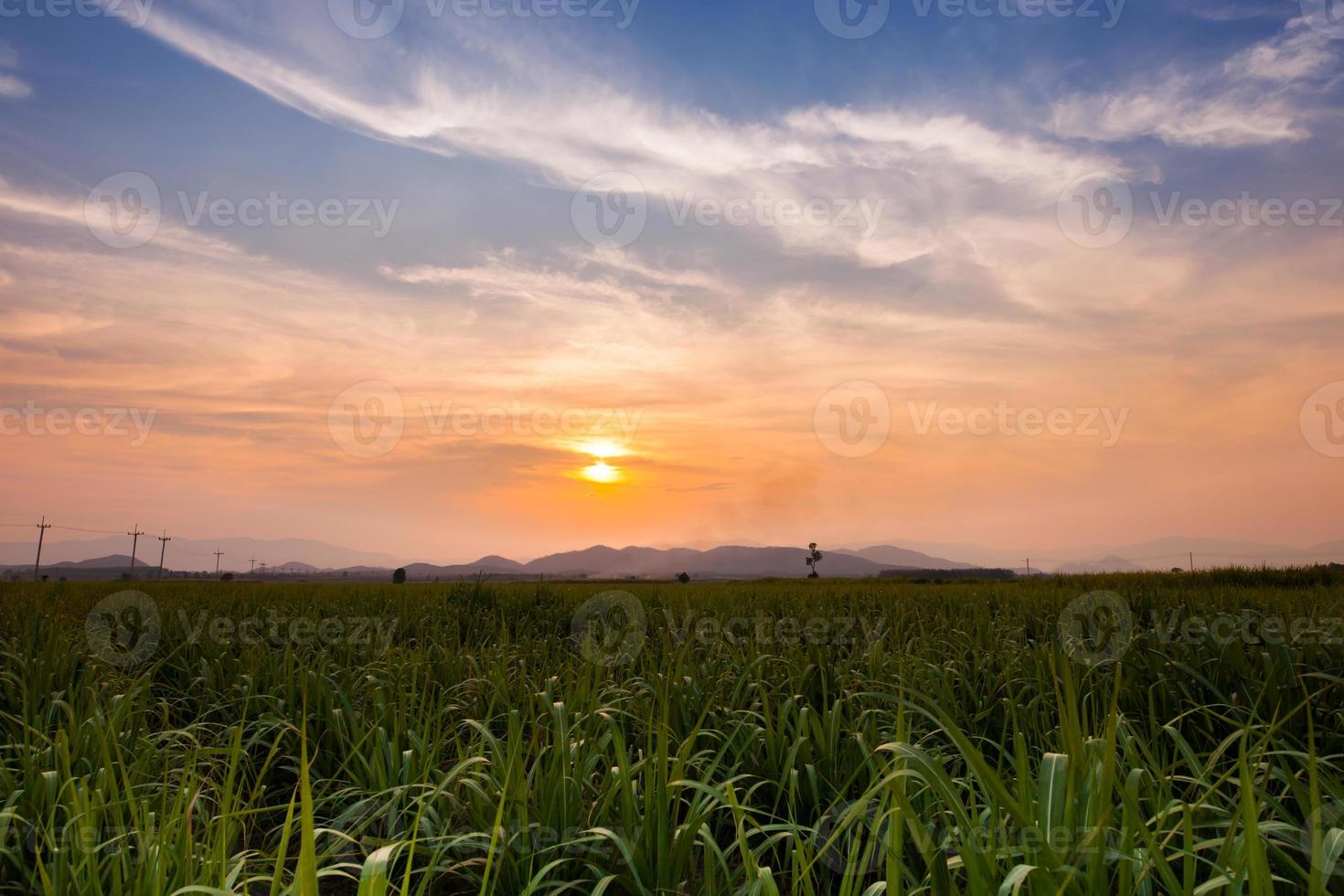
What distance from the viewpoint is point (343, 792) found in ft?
12.8

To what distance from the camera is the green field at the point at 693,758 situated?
2523mm

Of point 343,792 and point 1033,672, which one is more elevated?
point 1033,672

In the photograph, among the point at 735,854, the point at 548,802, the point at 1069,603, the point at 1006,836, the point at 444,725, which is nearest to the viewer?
the point at 1006,836

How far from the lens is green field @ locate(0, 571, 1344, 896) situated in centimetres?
252

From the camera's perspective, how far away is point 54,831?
334cm

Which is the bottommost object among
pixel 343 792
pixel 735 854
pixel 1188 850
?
pixel 735 854

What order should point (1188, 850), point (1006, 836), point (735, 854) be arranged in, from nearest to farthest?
point (1188, 850) → point (1006, 836) → point (735, 854)

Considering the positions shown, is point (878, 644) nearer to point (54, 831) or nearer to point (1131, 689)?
point (1131, 689)

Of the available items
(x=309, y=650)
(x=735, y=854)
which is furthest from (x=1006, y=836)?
(x=309, y=650)

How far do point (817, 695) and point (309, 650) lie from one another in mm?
5374

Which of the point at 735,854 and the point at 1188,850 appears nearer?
the point at 1188,850

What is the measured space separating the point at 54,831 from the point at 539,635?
667 cm

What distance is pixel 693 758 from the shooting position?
147 inches

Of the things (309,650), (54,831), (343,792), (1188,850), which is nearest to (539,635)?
(309,650)
